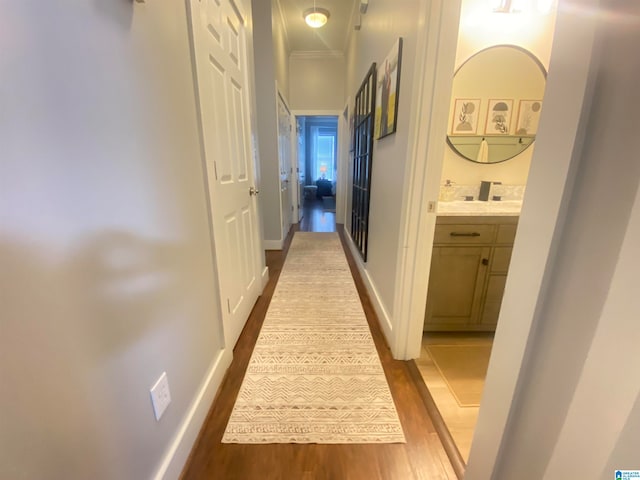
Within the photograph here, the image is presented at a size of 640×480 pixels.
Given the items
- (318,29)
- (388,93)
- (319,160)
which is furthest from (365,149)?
(319,160)

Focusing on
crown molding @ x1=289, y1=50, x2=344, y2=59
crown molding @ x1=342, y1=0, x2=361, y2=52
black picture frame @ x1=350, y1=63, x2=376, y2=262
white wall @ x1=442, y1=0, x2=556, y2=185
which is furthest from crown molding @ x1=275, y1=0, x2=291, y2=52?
white wall @ x1=442, y1=0, x2=556, y2=185

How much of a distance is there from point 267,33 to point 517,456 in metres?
3.86

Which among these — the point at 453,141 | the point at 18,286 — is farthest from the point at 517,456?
the point at 453,141

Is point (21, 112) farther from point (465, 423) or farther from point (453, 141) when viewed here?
point (453, 141)

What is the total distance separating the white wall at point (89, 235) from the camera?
0.47 meters

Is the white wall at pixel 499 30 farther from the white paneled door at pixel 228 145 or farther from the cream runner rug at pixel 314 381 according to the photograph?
the cream runner rug at pixel 314 381

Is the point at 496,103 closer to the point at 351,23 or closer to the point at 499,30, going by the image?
the point at 499,30

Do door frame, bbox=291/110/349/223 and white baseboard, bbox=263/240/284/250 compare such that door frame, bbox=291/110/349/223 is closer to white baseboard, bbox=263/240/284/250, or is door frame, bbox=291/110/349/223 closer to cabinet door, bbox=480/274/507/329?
white baseboard, bbox=263/240/284/250

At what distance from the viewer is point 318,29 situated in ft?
12.9

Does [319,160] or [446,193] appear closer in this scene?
[446,193]

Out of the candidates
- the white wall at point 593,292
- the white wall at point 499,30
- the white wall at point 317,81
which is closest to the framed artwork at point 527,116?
the white wall at point 499,30

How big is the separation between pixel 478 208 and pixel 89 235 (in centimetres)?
196

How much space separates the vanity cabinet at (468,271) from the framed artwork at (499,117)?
0.79 m

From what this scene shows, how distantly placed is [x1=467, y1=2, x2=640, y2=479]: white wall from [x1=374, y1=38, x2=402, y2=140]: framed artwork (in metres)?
1.17
